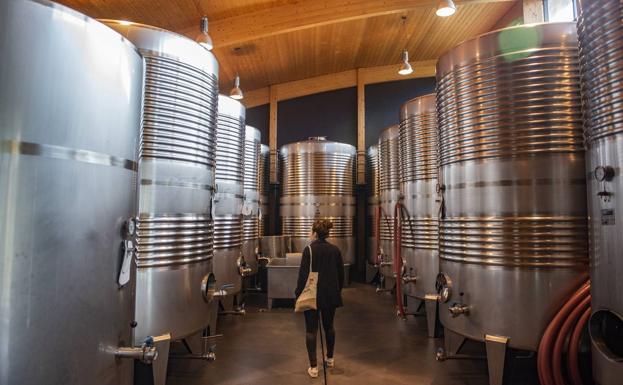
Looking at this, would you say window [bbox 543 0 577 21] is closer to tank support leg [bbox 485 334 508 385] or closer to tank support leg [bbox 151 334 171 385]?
tank support leg [bbox 485 334 508 385]

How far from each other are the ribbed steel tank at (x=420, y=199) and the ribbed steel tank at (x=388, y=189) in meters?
1.54

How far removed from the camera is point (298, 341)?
5297 mm

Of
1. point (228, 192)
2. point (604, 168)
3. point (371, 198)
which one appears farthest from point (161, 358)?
point (371, 198)

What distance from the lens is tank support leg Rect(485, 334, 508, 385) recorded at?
3141 millimetres

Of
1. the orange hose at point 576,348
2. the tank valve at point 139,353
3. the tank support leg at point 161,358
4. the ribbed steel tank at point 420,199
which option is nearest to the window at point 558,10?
the ribbed steel tank at point 420,199

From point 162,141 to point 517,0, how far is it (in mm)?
7899

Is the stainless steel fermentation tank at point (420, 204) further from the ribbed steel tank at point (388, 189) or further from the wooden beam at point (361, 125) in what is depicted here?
the wooden beam at point (361, 125)

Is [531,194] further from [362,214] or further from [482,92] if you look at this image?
[362,214]

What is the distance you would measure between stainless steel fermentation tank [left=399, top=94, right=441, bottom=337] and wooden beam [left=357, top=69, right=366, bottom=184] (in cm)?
504

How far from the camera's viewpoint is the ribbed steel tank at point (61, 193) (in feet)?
4.55

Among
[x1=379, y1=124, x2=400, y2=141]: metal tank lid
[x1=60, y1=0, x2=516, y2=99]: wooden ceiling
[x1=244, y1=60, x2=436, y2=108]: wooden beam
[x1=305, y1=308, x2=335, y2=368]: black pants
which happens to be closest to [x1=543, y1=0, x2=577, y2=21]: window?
[x1=60, y1=0, x2=516, y2=99]: wooden ceiling

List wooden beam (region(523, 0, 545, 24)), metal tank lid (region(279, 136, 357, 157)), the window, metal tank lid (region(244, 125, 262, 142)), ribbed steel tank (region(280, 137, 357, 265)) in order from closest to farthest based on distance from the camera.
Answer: the window < wooden beam (region(523, 0, 545, 24)) < metal tank lid (region(244, 125, 262, 142)) < ribbed steel tank (region(280, 137, 357, 265)) < metal tank lid (region(279, 136, 357, 157))

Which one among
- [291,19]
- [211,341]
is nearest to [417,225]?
[211,341]

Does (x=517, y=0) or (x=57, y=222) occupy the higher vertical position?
(x=517, y=0)
